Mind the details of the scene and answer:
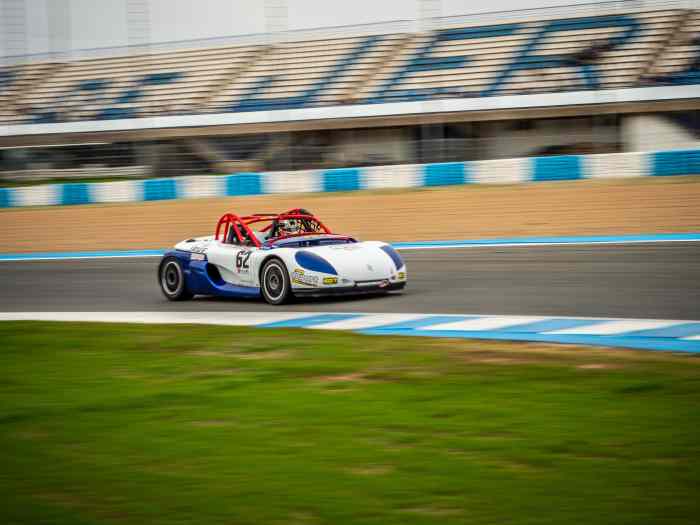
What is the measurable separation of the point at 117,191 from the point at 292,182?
4.21 m

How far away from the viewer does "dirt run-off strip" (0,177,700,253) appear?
1605 cm

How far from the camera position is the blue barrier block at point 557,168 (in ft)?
58.6

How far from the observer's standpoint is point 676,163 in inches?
660

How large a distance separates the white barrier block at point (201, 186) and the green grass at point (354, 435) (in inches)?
528

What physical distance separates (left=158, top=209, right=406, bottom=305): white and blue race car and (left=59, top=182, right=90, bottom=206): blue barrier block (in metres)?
11.2

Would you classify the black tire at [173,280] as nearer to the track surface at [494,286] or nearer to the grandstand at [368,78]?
the track surface at [494,286]

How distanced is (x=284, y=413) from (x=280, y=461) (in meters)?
0.89

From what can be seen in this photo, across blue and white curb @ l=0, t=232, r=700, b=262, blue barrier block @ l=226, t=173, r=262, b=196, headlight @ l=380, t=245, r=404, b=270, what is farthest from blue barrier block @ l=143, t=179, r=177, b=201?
headlight @ l=380, t=245, r=404, b=270

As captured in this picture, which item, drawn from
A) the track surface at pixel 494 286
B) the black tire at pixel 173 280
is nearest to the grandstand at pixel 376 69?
the track surface at pixel 494 286

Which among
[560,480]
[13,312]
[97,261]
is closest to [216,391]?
[560,480]

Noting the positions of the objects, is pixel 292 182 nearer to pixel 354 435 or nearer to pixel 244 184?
pixel 244 184

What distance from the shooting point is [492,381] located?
18.7ft

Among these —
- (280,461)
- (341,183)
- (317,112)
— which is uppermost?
(317,112)

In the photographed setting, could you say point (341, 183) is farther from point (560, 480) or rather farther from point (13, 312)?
point (560, 480)
